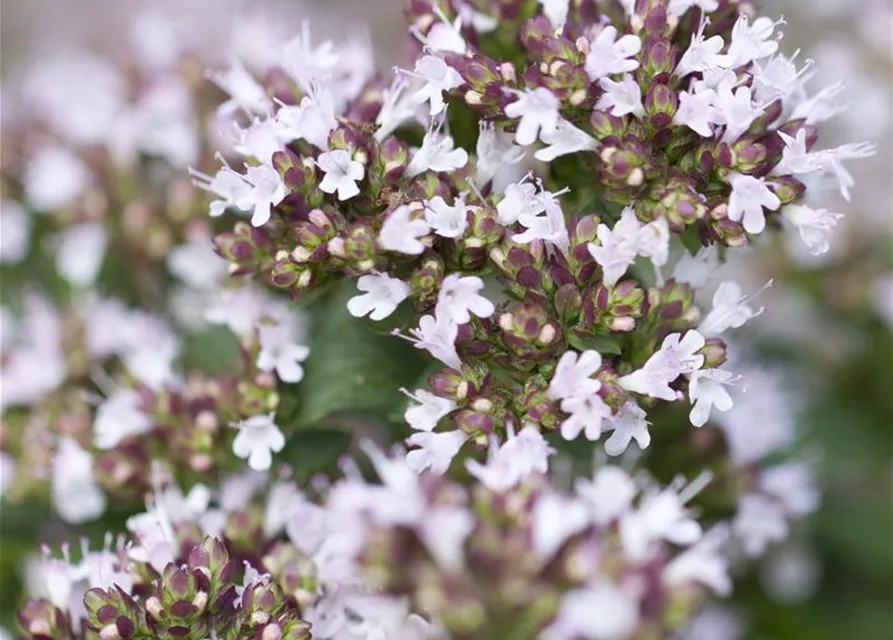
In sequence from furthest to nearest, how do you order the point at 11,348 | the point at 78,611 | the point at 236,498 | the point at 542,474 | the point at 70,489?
the point at 11,348
the point at 70,489
the point at 236,498
the point at 78,611
the point at 542,474

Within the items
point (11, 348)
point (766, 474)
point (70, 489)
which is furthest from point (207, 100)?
point (766, 474)

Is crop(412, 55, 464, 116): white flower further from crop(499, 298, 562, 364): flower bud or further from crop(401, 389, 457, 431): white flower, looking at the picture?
crop(401, 389, 457, 431): white flower

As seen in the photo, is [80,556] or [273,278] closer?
[273,278]

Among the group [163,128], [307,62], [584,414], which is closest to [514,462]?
[584,414]

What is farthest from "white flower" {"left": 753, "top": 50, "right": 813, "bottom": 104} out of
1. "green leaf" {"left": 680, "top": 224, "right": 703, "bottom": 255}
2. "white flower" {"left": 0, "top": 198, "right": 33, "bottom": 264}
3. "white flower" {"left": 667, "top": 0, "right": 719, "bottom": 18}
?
"white flower" {"left": 0, "top": 198, "right": 33, "bottom": 264}

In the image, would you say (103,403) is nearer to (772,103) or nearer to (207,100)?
(207,100)

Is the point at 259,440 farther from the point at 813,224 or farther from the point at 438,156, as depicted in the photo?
the point at 813,224

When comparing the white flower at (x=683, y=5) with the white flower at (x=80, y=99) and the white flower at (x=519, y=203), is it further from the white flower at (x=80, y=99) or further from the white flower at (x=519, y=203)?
the white flower at (x=80, y=99)

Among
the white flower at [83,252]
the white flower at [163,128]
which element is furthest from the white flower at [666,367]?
the white flower at [83,252]
